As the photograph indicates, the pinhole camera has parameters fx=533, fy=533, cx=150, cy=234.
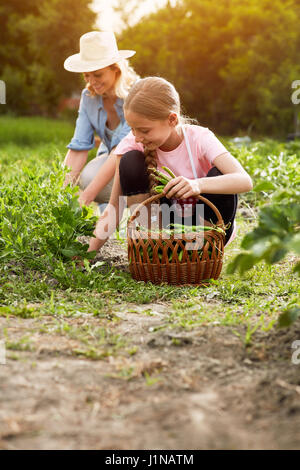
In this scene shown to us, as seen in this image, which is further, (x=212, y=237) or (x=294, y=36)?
(x=294, y=36)

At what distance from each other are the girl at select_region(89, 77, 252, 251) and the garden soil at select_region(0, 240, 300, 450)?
31.4 inches

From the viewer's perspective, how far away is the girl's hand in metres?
2.34

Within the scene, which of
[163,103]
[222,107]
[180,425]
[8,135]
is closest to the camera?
[180,425]

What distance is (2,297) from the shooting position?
2.30m

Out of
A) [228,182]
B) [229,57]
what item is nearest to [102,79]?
[228,182]

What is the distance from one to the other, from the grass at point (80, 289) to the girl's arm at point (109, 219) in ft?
0.24

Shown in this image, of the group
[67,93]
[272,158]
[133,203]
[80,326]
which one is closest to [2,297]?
[80,326]

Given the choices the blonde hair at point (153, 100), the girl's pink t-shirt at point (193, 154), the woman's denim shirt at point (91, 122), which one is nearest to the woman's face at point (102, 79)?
the woman's denim shirt at point (91, 122)

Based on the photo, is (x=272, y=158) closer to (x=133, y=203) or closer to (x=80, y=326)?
(x=133, y=203)

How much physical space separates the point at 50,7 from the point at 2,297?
49.7 ft

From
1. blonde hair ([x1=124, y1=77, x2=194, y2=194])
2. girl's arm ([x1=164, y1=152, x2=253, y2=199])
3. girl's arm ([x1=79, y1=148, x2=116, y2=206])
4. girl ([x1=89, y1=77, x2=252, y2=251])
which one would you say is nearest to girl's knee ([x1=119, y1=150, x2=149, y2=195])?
girl ([x1=89, y1=77, x2=252, y2=251])

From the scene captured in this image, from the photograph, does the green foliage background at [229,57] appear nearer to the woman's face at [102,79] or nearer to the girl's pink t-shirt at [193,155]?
the woman's face at [102,79]

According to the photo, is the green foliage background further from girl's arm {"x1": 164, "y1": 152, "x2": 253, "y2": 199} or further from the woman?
girl's arm {"x1": 164, "y1": 152, "x2": 253, "y2": 199}

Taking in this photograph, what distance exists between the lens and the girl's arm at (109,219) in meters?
2.80
